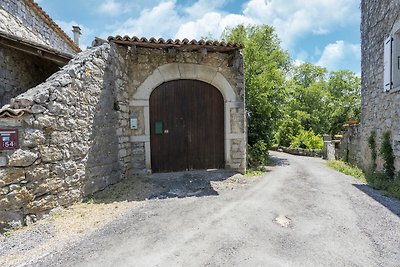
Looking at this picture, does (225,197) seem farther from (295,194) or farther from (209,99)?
(209,99)

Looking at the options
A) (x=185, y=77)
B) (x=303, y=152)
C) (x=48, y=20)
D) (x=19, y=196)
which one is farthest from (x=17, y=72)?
(x=303, y=152)

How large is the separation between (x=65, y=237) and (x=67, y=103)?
2032mm

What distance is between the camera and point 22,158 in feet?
11.0

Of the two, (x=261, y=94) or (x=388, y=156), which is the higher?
(x=261, y=94)

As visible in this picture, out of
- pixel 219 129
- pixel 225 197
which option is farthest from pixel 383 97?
pixel 225 197

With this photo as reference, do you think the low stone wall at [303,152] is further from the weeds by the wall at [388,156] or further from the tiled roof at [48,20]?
the tiled roof at [48,20]

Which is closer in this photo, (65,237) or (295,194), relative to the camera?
(65,237)

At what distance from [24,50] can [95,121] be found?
90.9 inches

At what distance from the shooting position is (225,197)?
4.70 meters

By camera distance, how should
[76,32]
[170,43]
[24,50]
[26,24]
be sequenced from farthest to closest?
[76,32], [26,24], [170,43], [24,50]

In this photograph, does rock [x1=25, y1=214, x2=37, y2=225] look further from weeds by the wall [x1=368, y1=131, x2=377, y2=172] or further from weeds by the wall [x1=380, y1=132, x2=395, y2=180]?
weeds by the wall [x1=368, y1=131, x2=377, y2=172]

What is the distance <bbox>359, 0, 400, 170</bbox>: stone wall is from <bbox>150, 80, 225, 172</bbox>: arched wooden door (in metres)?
3.96

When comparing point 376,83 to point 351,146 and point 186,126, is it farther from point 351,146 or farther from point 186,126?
point 186,126

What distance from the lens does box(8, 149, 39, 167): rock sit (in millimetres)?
3271
